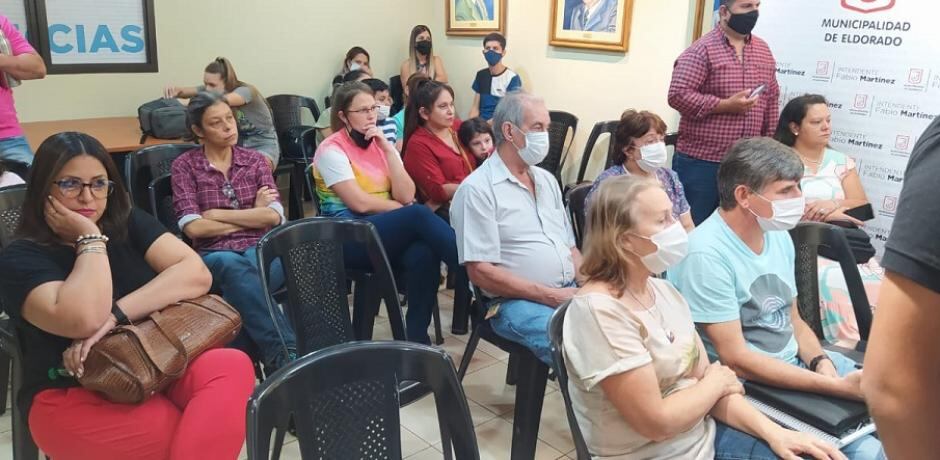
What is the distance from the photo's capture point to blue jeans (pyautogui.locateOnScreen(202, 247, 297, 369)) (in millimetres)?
2258

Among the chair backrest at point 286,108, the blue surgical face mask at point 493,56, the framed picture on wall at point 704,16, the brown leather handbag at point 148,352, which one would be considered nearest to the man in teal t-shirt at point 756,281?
the brown leather handbag at point 148,352

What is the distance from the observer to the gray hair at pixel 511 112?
252 centimetres

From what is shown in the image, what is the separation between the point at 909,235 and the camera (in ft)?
2.48

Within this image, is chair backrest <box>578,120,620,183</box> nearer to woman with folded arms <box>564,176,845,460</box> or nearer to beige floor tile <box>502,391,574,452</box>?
beige floor tile <box>502,391,574,452</box>

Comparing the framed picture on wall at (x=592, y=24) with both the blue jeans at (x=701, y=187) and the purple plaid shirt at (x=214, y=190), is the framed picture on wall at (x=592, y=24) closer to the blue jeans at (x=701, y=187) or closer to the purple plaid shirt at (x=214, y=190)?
the blue jeans at (x=701, y=187)

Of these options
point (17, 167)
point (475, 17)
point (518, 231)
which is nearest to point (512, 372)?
point (518, 231)

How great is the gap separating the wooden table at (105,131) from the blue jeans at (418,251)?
1743 millimetres

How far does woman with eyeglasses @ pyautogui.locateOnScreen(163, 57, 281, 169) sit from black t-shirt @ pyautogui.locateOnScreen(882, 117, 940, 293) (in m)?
3.69

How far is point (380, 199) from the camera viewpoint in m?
3.07

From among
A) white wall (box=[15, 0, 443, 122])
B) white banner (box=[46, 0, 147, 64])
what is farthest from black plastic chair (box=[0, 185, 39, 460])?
white banner (box=[46, 0, 147, 64])

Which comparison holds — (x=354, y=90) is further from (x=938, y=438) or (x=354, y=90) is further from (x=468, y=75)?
(x=468, y=75)

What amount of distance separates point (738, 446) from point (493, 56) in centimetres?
413

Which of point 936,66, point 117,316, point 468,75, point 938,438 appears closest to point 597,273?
point 938,438

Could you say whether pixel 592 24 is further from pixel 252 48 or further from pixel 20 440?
pixel 20 440
